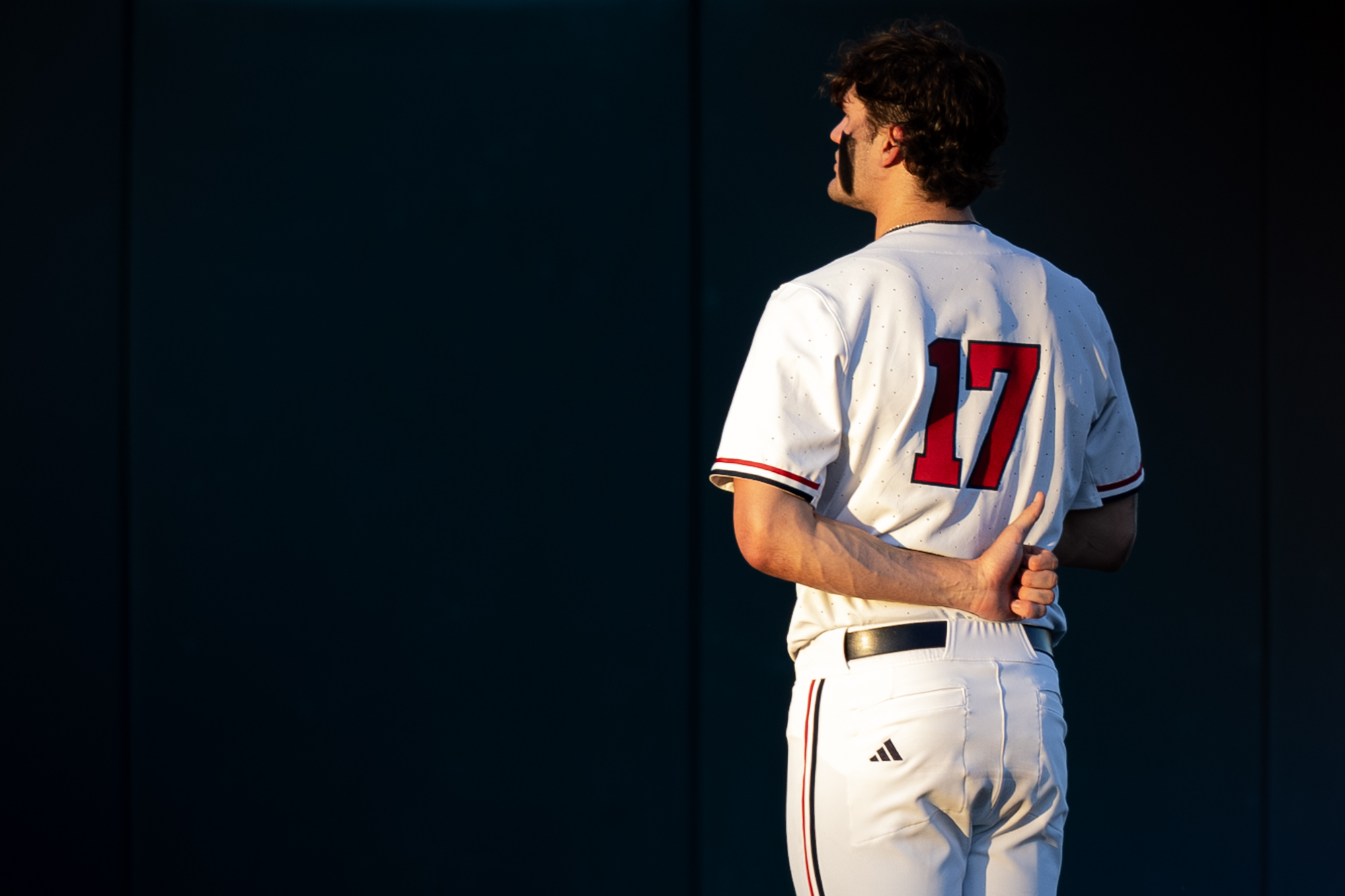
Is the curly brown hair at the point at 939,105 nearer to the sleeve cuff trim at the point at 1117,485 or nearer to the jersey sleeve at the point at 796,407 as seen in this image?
the jersey sleeve at the point at 796,407

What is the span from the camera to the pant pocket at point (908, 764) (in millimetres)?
1074

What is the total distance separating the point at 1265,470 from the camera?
2396 mm

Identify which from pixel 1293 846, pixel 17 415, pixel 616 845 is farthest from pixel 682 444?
pixel 1293 846

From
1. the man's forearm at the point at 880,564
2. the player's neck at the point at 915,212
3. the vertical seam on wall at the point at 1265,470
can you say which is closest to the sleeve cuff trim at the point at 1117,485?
the man's forearm at the point at 880,564

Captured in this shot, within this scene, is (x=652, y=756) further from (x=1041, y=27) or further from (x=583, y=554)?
(x=1041, y=27)

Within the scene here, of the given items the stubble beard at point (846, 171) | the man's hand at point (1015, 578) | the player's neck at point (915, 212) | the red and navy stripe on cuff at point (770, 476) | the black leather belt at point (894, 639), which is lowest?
the black leather belt at point (894, 639)

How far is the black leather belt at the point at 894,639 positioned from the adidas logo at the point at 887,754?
99 mm

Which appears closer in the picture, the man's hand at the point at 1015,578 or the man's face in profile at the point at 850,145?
the man's hand at the point at 1015,578

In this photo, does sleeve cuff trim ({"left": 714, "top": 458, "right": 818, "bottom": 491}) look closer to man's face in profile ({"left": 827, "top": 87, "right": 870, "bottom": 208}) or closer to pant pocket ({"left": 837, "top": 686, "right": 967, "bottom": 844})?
pant pocket ({"left": 837, "top": 686, "right": 967, "bottom": 844})

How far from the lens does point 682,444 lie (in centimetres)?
230

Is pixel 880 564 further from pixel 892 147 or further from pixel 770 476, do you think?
pixel 892 147

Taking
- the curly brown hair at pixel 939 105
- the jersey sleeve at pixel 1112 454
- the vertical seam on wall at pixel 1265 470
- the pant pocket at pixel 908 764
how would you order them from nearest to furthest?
the pant pocket at pixel 908 764
the curly brown hair at pixel 939 105
the jersey sleeve at pixel 1112 454
the vertical seam on wall at pixel 1265 470

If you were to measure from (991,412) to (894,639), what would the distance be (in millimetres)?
275

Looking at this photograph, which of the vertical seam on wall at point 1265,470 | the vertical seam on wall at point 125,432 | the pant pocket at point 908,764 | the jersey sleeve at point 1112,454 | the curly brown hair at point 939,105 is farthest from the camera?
the vertical seam on wall at point 1265,470
